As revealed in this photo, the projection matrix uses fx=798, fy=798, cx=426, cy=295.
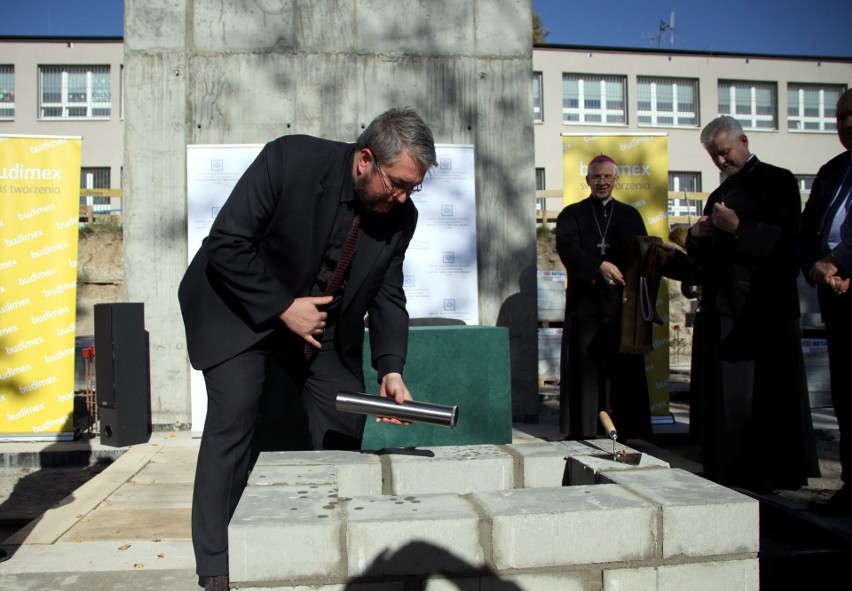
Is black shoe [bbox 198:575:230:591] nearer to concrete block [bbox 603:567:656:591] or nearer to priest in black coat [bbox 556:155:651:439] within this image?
concrete block [bbox 603:567:656:591]

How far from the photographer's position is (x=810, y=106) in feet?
112

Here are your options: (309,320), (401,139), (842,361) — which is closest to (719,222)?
(842,361)

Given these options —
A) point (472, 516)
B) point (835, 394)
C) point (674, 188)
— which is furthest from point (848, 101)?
point (674, 188)

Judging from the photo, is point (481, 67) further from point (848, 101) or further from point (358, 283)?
point (358, 283)

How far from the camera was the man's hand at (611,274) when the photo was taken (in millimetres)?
5742

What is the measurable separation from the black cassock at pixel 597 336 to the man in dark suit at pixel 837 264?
1584 mm

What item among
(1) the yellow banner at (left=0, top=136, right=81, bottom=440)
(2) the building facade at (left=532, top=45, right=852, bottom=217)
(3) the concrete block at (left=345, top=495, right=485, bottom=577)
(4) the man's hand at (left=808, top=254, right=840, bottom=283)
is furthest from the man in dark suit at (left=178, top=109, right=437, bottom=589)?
(2) the building facade at (left=532, top=45, right=852, bottom=217)

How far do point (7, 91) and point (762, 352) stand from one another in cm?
3184

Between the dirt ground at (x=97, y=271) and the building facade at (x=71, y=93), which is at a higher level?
the building facade at (x=71, y=93)

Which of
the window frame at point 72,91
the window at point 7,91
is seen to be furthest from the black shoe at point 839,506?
the window at point 7,91

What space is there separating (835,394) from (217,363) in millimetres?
3261

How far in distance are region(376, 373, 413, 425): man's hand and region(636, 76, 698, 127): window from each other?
103 feet

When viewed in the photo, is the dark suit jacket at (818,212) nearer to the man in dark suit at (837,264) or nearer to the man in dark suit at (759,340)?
the man in dark suit at (837,264)

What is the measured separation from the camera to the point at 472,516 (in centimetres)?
212
